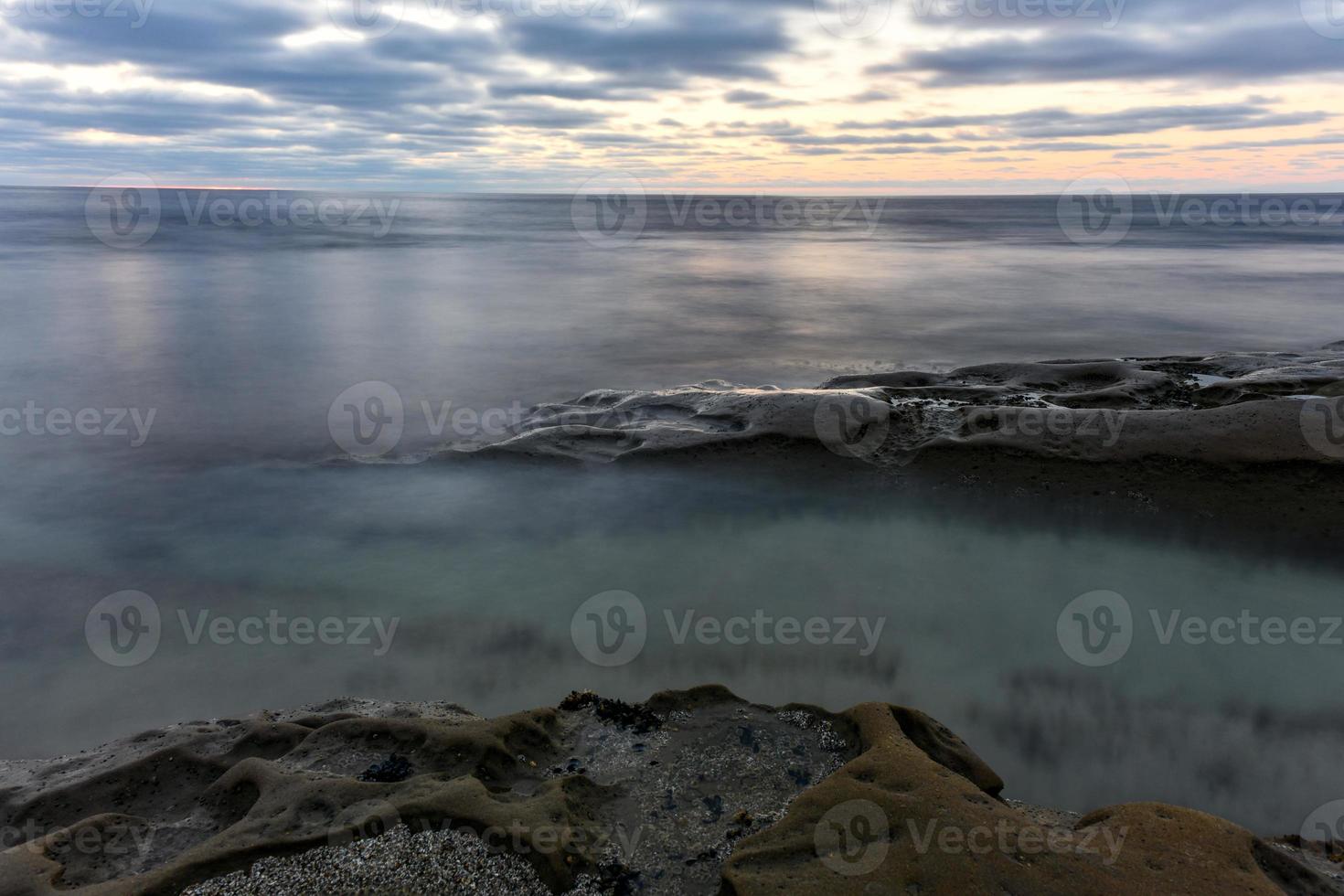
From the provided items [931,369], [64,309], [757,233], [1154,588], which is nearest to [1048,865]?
[1154,588]

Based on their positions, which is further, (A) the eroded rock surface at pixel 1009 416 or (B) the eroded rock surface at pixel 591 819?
(A) the eroded rock surface at pixel 1009 416

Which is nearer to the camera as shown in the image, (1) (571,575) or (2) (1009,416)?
(1) (571,575)

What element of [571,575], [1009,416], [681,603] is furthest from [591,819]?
[1009,416]

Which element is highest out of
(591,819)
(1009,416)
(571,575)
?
(1009,416)

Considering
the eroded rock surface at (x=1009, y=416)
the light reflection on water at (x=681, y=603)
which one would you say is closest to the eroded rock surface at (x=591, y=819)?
the light reflection on water at (x=681, y=603)

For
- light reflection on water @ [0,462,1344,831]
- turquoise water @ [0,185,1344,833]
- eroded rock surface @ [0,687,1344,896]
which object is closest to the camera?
eroded rock surface @ [0,687,1344,896]

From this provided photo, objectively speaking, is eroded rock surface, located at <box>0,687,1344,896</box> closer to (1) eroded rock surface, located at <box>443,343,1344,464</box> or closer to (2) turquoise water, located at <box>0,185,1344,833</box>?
(2) turquoise water, located at <box>0,185,1344,833</box>

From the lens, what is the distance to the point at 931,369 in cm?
1525

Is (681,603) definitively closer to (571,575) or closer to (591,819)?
(571,575)

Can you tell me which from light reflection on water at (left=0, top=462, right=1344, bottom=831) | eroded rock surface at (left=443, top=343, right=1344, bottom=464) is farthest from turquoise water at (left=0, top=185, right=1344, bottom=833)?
eroded rock surface at (left=443, top=343, right=1344, bottom=464)

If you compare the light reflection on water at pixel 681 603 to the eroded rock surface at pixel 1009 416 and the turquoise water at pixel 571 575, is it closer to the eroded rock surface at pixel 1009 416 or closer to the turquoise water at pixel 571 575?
the turquoise water at pixel 571 575

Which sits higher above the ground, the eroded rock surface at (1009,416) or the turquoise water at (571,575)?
the eroded rock surface at (1009,416)

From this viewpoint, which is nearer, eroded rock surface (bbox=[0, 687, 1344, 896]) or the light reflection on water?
eroded rock surface (bbox=[0, 687, 1344, 896])

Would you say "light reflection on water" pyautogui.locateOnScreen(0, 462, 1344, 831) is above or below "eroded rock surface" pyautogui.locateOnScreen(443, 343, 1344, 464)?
below
